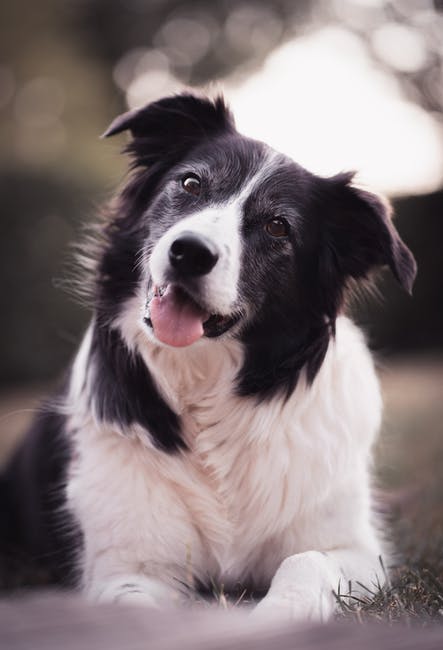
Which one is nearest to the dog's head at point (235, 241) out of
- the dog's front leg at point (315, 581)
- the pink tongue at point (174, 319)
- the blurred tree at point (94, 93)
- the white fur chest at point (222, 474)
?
the pink tongue at point (174, 319)

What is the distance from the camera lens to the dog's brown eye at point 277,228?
3285mm

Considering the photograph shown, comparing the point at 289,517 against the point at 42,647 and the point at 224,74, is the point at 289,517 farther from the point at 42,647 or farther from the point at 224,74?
the point at 224,74

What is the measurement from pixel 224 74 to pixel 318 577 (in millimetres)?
21039

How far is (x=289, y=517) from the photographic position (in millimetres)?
3188

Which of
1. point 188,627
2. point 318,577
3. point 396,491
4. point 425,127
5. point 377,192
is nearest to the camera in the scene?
point 188,627

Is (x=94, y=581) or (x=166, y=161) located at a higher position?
(x=166, y=161)

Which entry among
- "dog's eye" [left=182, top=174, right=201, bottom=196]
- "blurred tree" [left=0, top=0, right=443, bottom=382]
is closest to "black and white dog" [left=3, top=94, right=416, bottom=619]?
"dog's eye" [left=182, top=174, right=201, bottom=196]

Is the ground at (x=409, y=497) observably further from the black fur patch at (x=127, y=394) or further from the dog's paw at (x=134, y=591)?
the black fur patch at (x=127, y=394)

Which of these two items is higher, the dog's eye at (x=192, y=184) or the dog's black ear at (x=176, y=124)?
the dog's black ear at (x=176, y=124)

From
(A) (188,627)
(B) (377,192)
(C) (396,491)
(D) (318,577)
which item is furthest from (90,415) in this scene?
(C) (396,491)

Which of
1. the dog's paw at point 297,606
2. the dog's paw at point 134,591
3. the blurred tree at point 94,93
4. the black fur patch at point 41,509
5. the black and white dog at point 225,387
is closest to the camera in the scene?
the dog's paw at point 297,606

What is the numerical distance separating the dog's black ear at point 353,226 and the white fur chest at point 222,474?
1.28 feet

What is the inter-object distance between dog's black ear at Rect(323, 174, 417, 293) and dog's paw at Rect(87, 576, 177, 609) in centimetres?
152

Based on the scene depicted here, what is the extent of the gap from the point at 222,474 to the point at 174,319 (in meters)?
0.68
